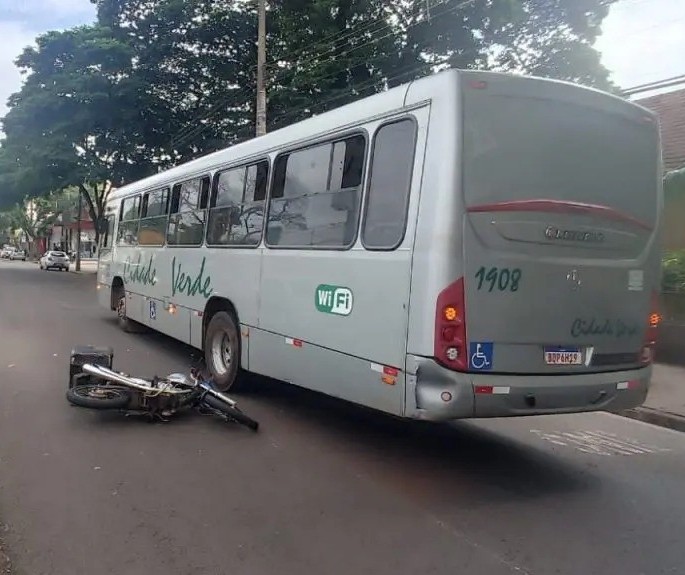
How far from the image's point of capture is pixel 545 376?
5.23 meters

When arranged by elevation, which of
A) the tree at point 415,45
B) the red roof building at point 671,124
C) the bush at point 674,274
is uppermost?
the tree at point 415,45

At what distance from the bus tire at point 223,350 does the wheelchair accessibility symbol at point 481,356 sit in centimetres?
349

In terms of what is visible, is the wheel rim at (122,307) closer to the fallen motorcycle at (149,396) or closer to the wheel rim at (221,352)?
the wheel rim at (221,352)

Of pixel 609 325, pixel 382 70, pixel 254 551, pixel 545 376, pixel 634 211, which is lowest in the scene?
pixel 254 551

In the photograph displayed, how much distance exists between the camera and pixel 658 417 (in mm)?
8094

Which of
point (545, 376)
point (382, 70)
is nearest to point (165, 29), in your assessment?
point (382, 70)

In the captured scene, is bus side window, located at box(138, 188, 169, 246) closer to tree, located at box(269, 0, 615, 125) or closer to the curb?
the curb

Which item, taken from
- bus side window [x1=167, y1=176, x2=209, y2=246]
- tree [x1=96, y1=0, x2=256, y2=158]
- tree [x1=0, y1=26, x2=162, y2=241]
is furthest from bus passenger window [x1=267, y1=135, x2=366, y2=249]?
tree [x1=0, y1=26, x2=162, y2=241]

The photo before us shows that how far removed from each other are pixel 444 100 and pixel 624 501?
3.19 metres

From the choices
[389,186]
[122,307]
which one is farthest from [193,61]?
[389,186]

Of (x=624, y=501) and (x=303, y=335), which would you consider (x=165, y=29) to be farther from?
(x=624, y=501)

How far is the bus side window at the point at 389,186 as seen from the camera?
5.29 metres

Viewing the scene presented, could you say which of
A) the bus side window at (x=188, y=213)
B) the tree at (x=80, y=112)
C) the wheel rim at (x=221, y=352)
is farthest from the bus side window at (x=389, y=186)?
the tree at (x=80, y=112)

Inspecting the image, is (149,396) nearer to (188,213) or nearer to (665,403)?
(188,213)
